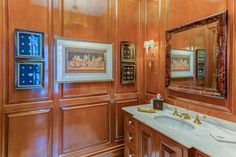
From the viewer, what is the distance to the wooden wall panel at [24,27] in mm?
1907

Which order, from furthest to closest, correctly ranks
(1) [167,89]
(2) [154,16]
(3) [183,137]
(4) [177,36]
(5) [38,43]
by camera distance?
1. (2) [154,16]
2. (1) [167,89]
3. (4) [177,36]
4. (5) [38,43]
5. (3) [183,137]

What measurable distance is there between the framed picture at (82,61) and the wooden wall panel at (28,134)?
564 mm

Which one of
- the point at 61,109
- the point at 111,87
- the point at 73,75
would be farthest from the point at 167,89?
the point at 61,109

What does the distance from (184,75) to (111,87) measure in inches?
44.9

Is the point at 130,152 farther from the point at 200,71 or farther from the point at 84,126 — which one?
the point at 200,71

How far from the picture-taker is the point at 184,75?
2178 mm

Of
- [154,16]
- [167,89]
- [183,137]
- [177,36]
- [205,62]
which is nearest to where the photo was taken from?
[183,137]

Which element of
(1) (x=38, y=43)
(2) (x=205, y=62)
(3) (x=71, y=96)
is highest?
(1) (x=38, y=43)

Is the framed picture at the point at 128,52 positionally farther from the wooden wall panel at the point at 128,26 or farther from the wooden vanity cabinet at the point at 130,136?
the wooden vanity cabinet at the point at 130,136

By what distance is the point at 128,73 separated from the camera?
2.85 m

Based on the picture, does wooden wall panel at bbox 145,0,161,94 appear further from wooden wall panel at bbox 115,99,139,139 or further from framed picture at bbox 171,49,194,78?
wooden wall panel at bbox 115,99,139,139

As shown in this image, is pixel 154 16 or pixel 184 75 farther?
pixel 154 16

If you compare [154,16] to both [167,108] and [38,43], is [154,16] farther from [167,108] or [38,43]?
[38,43]

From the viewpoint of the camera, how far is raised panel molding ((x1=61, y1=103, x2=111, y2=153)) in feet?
7.64
